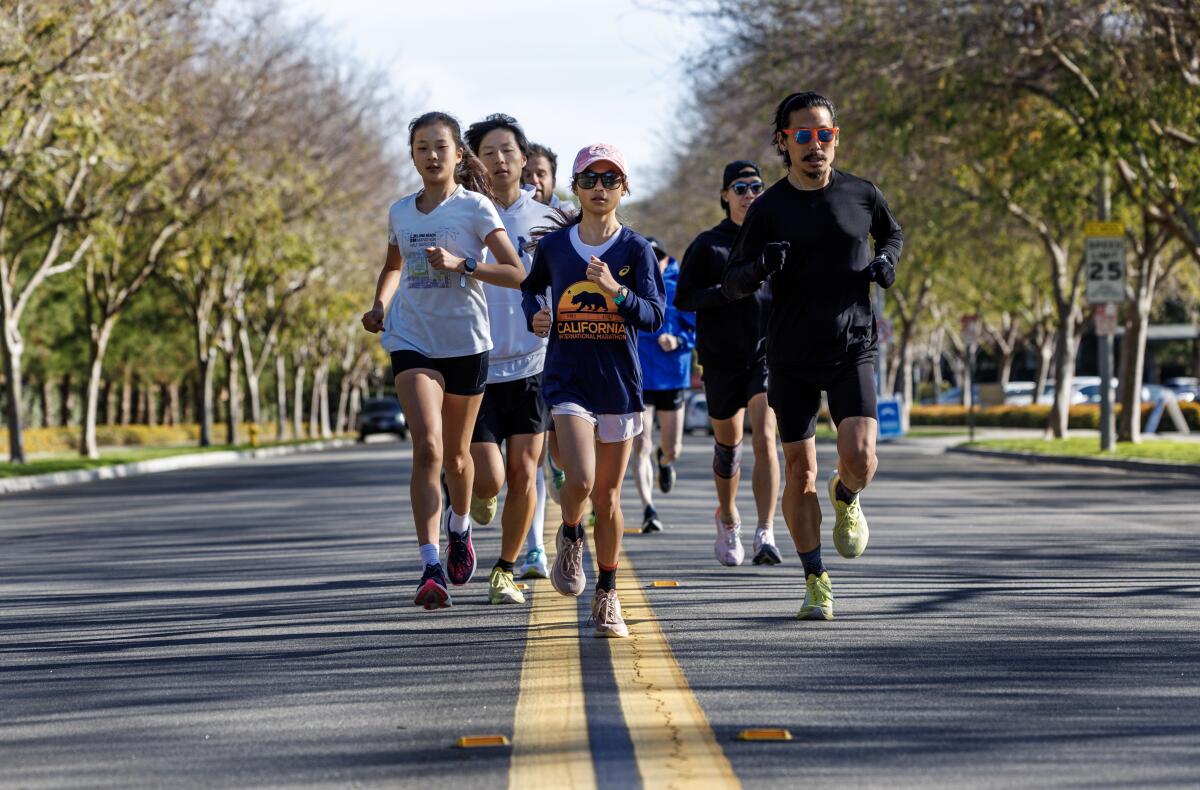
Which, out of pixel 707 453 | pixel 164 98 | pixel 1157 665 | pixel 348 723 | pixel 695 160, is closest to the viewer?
pixel 348 723

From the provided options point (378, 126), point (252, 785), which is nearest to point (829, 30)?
point (252, 785)

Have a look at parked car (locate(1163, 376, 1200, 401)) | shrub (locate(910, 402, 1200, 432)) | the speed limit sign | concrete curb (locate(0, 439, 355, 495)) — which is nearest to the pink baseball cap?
concrete curb (locate(0, 439, 355, 495))

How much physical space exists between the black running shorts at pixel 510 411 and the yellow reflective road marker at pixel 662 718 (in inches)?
55.3

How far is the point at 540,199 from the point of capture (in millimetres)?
10172

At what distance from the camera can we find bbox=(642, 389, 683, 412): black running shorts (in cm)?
1261

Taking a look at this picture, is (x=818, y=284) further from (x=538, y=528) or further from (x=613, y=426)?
(x=538, y=528)

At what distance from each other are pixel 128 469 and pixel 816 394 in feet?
94.4

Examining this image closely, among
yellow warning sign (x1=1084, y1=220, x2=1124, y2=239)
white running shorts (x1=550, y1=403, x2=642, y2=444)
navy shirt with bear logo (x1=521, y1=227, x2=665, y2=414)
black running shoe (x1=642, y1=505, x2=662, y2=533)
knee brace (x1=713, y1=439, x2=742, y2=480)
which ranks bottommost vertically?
black running shoe (x1=642, y1=505, x2=662, y2=533)

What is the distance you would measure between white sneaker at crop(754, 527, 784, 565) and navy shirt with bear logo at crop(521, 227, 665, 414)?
3.17m

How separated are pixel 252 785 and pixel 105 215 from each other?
3169 cm

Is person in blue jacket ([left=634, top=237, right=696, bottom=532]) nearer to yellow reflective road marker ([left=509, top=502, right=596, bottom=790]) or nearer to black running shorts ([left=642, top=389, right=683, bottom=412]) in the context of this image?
black running shorts ([left=642, top=389, right=683, bottom=412])

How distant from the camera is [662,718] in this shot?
5.89 metres

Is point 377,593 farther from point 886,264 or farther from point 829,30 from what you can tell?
point 829,30

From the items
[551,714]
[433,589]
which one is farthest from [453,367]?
[551,714]
